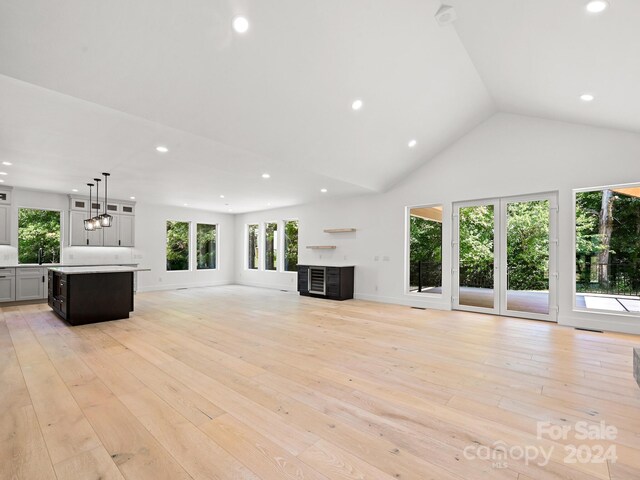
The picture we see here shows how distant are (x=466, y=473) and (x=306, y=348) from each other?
2.32 meters

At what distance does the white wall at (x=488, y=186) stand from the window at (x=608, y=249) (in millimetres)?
160

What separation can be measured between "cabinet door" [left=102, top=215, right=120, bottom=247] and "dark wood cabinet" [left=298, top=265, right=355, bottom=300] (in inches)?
195

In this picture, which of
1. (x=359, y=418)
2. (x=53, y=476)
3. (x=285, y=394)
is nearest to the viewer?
(x=53, y=476)

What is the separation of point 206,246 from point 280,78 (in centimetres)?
834

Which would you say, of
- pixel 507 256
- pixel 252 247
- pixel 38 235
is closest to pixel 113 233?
pixel 38 235

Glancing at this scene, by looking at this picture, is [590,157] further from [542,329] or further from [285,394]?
[285,394]

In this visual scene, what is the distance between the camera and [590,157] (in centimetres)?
484

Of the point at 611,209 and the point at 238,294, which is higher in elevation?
the point at 611,209

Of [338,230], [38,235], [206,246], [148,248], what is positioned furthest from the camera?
[206,246]

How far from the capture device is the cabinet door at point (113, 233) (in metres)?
7.98

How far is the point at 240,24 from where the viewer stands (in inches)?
108

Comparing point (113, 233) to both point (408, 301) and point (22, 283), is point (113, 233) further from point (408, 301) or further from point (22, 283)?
point (408, 301)

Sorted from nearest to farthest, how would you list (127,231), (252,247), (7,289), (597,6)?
(597,6) → (7,289) → (127,231) → (252,247)

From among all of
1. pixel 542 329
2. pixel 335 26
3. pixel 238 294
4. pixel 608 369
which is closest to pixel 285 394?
pixel 608 369
